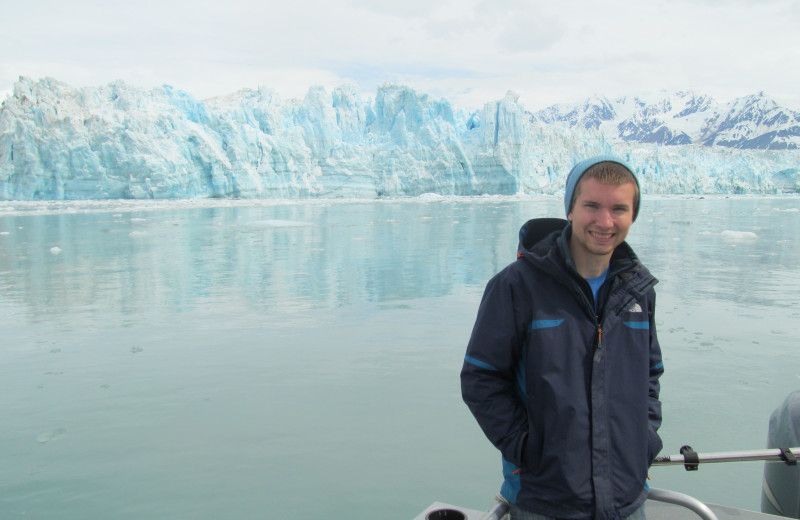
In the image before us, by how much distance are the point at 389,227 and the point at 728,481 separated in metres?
14.0

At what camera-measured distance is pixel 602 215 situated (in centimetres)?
137

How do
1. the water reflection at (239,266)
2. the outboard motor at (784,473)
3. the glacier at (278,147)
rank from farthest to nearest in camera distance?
the glacier at (278,147) → the water reflection at (239,266) → the outboard motor at (784,473)

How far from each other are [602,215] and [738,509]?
1.05 m

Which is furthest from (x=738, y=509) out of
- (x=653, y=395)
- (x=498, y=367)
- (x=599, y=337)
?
(x=498, y=367)

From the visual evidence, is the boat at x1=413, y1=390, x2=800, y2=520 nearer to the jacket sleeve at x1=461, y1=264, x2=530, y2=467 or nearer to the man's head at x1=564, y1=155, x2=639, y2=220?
the jacket sleeve at x1=461, y1=264, x2=530, y2=467

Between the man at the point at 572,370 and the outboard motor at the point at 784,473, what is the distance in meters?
0.86

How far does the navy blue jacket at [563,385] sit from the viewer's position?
132 cm

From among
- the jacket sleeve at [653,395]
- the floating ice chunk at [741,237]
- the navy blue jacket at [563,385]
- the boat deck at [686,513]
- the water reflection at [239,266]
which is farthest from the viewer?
the floating ice chunk at [741,237]

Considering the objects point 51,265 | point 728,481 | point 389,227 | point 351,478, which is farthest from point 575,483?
point 389,227

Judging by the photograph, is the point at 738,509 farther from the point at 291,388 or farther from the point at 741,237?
the point at 741,237

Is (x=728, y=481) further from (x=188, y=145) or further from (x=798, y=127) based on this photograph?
(x=798, y=127)

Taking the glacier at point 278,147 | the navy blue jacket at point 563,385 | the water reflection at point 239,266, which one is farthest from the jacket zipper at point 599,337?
the glacier at point 278,147

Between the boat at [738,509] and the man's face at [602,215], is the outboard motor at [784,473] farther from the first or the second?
the man's face at [602,215]

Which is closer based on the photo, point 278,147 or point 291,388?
point 291,388
